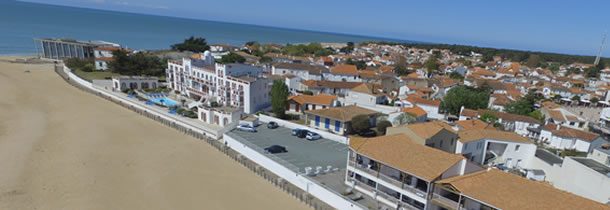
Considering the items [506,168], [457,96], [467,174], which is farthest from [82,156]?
[457,96]

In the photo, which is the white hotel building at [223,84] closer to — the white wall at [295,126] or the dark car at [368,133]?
the white wall at [295,126]

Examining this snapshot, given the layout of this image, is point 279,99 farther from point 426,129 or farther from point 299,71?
point 299,71

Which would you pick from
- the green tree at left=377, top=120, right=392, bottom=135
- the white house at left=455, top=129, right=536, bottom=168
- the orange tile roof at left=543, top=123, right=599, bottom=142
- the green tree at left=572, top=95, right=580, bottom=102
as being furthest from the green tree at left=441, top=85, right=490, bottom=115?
the green tree at left=572, top=95, right=580, bottom=102

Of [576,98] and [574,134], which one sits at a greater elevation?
[574,134]

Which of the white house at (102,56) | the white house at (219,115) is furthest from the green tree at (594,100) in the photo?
the white house at (102,56)

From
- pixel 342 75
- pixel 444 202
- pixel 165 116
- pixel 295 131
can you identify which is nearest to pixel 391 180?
pixel 444 202
